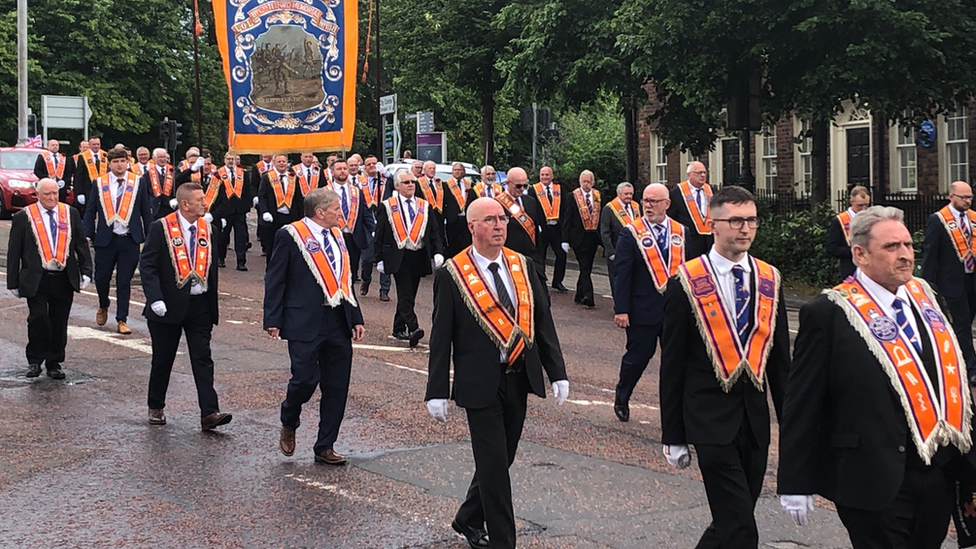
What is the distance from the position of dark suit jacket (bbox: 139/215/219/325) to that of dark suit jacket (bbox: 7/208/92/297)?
2192mm

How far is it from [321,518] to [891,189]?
2399cm

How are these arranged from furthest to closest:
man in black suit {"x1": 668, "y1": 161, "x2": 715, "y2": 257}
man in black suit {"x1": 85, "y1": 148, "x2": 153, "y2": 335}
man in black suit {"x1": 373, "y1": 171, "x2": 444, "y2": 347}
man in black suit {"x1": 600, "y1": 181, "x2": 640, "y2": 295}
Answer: man in black suit {"x1": 668, "y1": 161, "x2": 715, "y2": 257}
man in black suit {"x1": 600, "y1": 181, "x2": 640, "y2": 295}
man in black suit {"x1": 373, "y1": 171, "x2": 444, "y2": 347}
man in black suit {"x1": 85, "y1": 148, "x2": 153, "y2": 335}

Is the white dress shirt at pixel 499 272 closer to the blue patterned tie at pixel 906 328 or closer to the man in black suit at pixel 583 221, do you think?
the blue patterned tie at pixel 906 328

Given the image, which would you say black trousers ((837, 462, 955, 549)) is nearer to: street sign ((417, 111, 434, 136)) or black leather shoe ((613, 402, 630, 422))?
black leather shoe ((613, 402, 630, 422))

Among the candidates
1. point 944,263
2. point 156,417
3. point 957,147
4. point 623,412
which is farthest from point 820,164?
point 156,417

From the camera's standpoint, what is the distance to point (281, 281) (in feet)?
27.2

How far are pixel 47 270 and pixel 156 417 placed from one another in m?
2.67

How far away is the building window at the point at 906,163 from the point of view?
27938 mm

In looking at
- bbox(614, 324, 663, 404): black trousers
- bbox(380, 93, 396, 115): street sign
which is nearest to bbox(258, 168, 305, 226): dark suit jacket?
bbox(380, 93, 396, 115): street sign

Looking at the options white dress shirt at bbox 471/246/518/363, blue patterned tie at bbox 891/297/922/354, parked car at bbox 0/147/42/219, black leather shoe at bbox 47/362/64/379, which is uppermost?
parked car at bbox 0/147/42/219

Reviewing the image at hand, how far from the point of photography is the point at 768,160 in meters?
33.1

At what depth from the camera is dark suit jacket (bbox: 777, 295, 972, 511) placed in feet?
14.6

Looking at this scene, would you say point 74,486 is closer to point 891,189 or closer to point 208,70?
point 891,189

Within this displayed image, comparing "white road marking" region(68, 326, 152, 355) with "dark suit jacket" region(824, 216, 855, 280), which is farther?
"dark suit jacket" region(824, 216, 855, 280)
